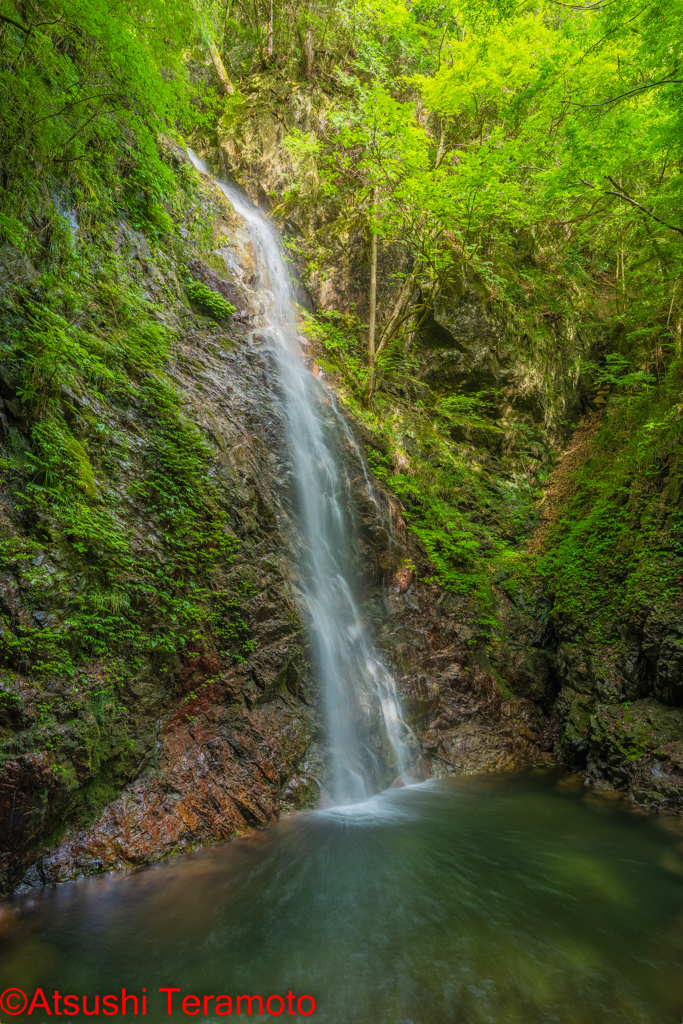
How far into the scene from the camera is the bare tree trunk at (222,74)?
1398 centimetres

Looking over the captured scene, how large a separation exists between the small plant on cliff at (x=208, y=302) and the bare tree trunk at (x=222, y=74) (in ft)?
29.4

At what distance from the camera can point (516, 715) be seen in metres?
8.12

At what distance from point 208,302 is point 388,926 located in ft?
28.3

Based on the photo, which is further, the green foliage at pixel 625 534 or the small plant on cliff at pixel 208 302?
the small plant on cliff at pixel 208 302

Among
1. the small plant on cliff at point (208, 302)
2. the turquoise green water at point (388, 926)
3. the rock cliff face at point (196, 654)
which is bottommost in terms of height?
the turquoise green water at point (388, 926)

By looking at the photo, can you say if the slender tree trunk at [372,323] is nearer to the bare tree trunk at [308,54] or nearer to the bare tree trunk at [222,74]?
the bare tree trunk at [222,74]

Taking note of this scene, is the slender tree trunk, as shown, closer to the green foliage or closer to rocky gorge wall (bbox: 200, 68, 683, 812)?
rocky gorge wall (bbox: 200, 68, 683, 812)

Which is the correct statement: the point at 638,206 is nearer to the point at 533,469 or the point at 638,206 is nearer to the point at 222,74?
the point at 533,469

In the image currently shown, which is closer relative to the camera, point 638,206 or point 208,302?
point 208,302

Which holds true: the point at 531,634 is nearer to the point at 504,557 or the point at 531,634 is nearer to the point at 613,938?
the point at 504,557

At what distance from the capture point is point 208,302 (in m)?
8.73

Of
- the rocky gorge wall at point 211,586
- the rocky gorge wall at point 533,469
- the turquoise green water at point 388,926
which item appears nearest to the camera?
the turquoise green water at point 388,926

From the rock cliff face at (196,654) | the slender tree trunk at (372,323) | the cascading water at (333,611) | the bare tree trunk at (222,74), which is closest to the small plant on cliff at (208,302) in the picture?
the rock cliff face at (196,654)

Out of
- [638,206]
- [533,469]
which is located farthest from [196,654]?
[638,206]
